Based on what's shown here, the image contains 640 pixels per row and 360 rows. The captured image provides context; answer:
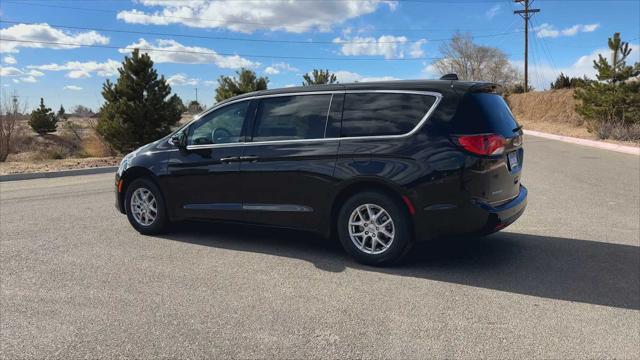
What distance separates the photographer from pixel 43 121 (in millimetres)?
36062

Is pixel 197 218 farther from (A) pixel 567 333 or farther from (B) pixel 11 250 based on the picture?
(A) pixel 567 333

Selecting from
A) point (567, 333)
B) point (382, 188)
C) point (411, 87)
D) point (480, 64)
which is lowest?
point (567, 333)

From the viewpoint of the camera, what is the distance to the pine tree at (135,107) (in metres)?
17.8

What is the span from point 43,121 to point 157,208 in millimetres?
35691

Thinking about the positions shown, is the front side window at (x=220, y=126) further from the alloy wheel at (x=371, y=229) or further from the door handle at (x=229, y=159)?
the alloy wheel at (x=371, y=229)

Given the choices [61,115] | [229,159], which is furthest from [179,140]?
[61,115]

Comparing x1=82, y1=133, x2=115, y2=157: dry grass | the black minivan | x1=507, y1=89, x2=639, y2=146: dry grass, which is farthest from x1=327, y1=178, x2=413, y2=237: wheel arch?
x1=507, y1=89, x2=639, y2=146: dry grass

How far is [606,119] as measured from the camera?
2192 centimetres

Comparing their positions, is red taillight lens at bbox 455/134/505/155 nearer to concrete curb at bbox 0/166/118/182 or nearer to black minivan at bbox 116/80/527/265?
black minivan at bbox 116/80/527/265

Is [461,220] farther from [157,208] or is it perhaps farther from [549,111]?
[549,111]

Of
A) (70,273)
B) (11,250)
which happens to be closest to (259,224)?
(70,273)

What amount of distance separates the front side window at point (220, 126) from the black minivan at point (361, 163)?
0.01 m

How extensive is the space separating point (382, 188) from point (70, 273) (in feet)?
10.4

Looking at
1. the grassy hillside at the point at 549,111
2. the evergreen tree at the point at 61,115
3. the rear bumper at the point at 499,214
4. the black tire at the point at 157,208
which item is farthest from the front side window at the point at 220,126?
the evergreen tree at the point at 61,115
